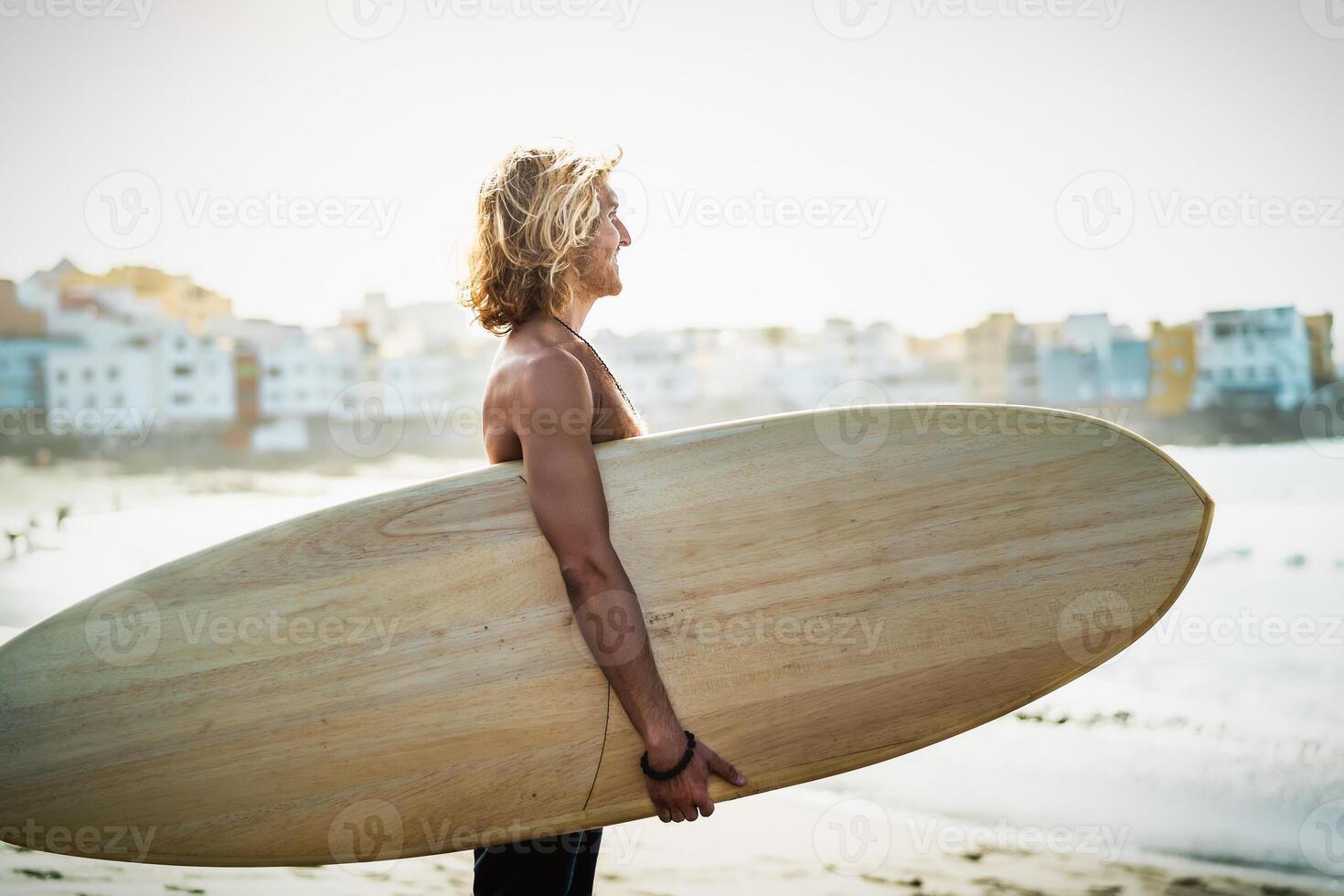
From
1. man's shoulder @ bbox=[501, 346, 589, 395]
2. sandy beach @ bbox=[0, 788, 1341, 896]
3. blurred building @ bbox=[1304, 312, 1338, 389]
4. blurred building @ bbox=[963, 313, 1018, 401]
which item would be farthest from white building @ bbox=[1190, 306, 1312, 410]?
man's shoulder @ bbox=[501, 346, 589, 395]

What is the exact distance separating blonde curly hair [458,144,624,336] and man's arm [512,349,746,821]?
153 mm

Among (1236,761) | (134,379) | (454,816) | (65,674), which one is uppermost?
(134,379)

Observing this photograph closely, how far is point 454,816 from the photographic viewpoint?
4.77 feet

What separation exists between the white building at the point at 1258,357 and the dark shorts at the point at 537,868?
18519 mm

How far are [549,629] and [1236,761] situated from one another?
4543 mm

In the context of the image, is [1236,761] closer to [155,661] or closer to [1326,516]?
[155,661]

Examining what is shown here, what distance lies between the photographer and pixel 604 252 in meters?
1.39

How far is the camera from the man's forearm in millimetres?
1243

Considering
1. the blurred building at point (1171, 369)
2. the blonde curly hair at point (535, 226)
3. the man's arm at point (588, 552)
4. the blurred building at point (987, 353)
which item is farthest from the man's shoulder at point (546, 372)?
the blurred building at point (987, 353)

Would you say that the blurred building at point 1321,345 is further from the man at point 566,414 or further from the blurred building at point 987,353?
the man at point 566,414

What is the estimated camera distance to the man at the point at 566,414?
4.01 ft

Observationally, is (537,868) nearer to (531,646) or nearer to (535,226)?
(531,646)

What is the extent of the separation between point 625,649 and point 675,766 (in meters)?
0.20

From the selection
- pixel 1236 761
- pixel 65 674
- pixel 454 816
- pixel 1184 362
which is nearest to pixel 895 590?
pixel 454 816
